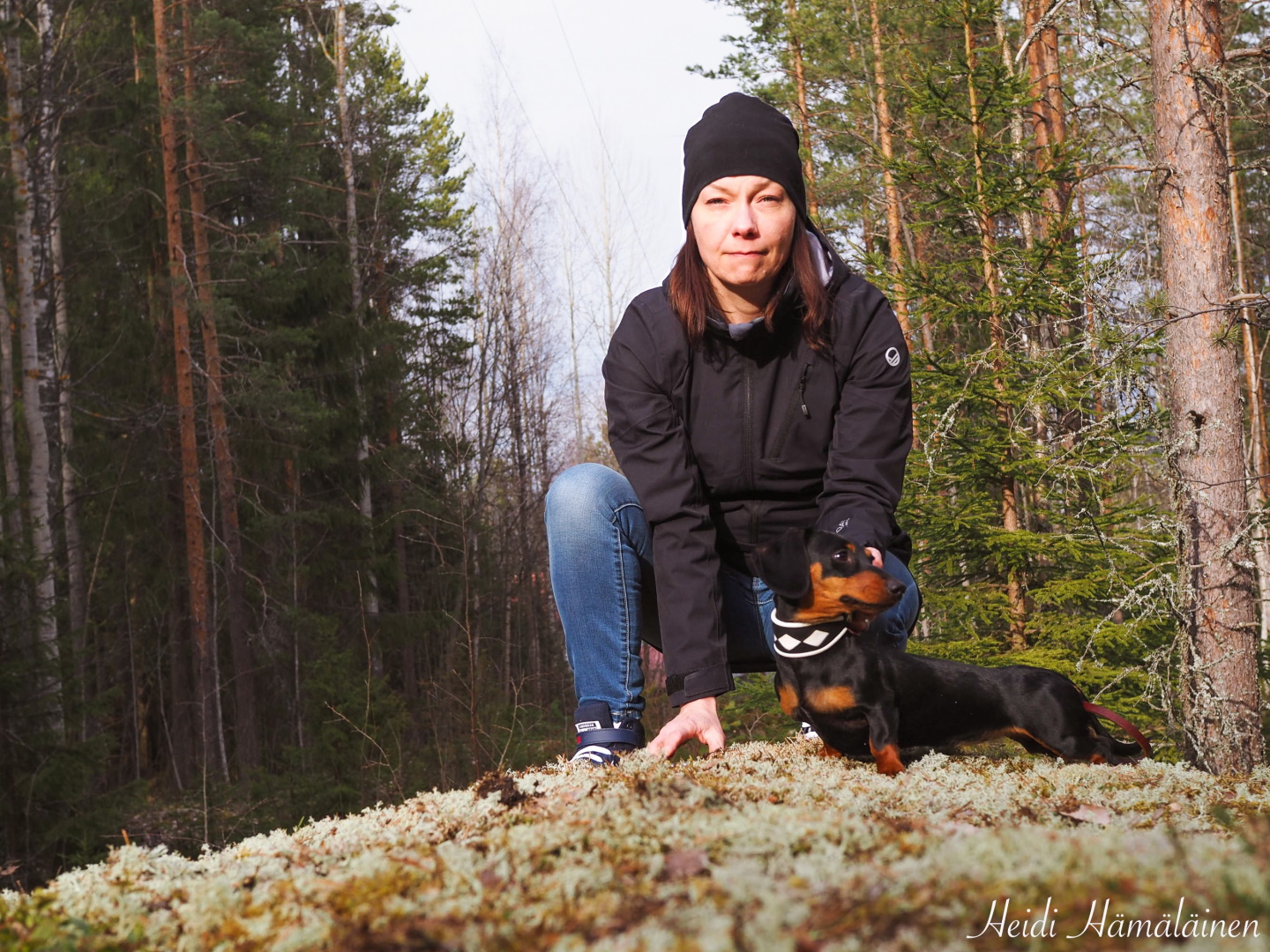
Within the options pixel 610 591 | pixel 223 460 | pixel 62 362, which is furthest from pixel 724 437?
pixel 62 362

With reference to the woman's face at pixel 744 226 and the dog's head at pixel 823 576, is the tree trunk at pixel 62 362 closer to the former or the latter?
the woman's face at pixel 744 226

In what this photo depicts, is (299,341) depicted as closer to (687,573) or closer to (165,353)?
(165,353)

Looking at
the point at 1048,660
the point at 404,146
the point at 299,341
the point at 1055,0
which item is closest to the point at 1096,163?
the point at 1055,0

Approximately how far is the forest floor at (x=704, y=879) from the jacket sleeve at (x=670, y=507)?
72 centimetres

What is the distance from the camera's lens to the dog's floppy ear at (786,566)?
9.39ft

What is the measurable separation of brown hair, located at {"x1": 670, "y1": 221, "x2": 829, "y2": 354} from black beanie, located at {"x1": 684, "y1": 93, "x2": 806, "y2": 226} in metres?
0.15

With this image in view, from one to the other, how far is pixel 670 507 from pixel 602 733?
806 mm

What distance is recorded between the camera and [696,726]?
305 centimetres

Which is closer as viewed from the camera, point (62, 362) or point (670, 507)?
point (670, 507)

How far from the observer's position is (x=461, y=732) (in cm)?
1338

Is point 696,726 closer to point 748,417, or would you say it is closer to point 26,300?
point 748,417

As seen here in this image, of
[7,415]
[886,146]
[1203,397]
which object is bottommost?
[1203,397]

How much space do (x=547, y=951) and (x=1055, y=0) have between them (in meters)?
6.43

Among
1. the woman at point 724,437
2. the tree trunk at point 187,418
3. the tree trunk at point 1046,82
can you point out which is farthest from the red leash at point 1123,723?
the tree trunk at point 187,418
